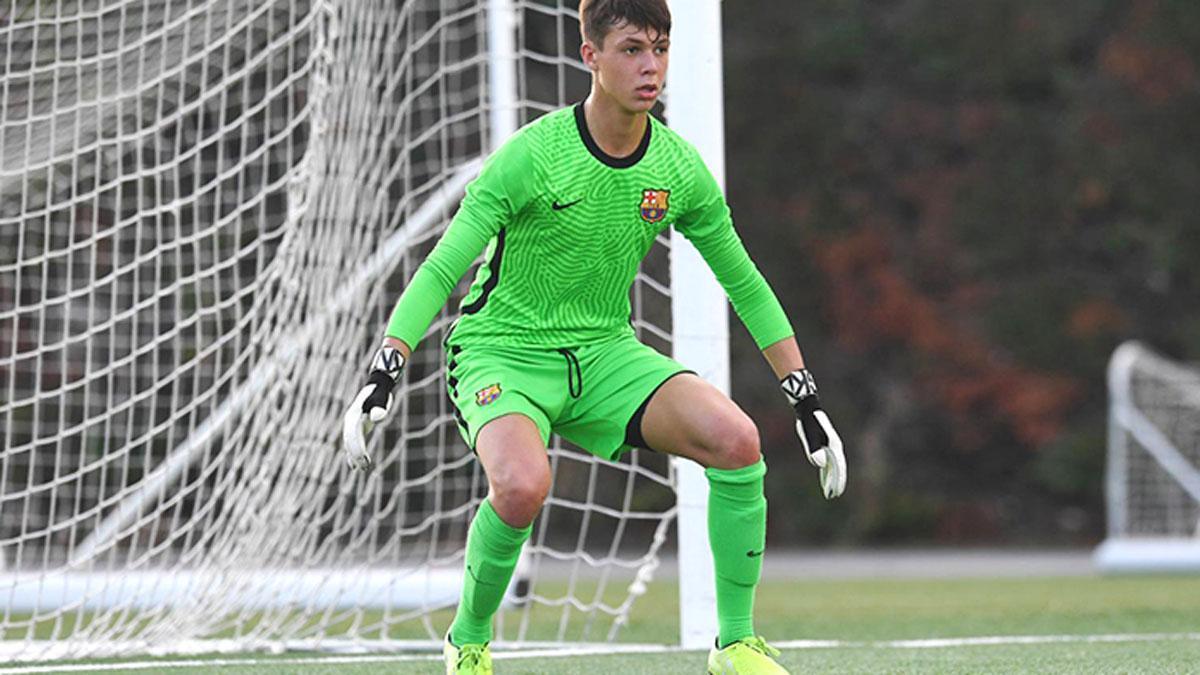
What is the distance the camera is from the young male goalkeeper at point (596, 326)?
4.32 metres

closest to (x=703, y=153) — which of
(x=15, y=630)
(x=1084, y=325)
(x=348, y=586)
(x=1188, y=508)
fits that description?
(x=348, y=586)

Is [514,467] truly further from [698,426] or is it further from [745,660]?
[745,660]

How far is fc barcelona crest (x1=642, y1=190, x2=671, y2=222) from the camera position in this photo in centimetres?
445

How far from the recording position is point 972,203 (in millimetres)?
19922

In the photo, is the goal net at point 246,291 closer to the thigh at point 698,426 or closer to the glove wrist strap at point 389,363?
the thigh at point 698,426

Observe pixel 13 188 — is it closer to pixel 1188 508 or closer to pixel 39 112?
pixel 39 112

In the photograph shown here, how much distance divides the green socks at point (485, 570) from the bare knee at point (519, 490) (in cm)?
5

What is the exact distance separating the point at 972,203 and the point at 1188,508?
282 inches

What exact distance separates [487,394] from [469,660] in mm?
620

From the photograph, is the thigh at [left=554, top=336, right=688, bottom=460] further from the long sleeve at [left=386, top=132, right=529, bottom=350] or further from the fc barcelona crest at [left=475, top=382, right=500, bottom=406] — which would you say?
the long sleeve at [left=386, top=132, right=529, bottom=350]

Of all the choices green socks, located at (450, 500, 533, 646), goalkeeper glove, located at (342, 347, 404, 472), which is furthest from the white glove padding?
green socks, located at (450, 500, 533, 646)

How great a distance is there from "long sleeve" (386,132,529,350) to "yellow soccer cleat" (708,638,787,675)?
1040 millimetres

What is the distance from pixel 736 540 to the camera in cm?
445

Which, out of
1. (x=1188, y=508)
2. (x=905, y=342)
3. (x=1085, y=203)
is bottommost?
(x=1188, y=508)
